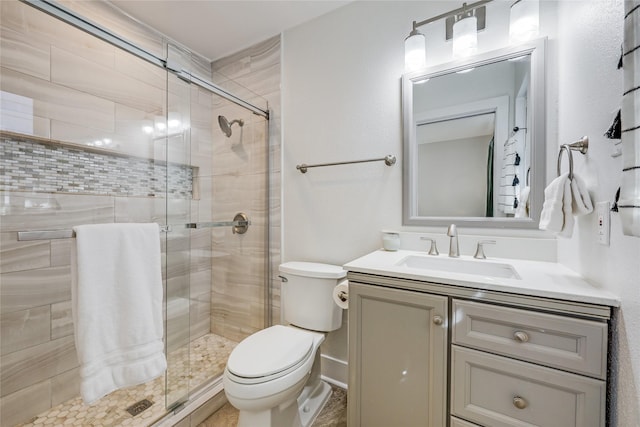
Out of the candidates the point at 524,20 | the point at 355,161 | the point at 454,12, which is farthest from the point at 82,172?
the point at 524,20

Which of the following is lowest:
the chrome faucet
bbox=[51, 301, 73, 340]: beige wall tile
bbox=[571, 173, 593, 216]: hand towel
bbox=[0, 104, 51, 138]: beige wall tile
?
bbox=[51, 301, 73, 340]: beige wall tile

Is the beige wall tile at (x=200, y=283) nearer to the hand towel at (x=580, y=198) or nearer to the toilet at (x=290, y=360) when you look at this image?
the toilet at (x=290, y=360)

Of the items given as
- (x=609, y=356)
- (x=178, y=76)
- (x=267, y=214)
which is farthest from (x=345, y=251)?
(x=178, y=76)

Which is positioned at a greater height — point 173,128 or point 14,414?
point 173,128

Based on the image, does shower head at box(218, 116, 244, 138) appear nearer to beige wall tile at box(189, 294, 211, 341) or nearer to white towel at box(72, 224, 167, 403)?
white towel at box(72, 224, 167, 403)

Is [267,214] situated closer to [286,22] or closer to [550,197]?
[286,22]

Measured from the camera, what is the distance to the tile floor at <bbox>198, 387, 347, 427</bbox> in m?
1.40

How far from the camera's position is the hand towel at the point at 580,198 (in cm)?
84

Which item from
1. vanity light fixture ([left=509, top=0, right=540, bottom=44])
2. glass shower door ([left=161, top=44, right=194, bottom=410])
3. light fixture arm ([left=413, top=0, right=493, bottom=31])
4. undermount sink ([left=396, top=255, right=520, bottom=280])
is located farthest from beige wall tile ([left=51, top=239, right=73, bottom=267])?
vanity light fixture ([left=509, top=0, right=540, bottom=44])

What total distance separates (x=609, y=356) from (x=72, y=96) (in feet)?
8.56

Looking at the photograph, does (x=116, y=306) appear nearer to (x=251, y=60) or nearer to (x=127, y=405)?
(x=127, y=405)

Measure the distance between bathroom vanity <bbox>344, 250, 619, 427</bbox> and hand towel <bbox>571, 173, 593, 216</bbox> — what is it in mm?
246

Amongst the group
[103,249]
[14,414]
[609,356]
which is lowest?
[14,414]

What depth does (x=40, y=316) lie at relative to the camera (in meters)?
1.38
